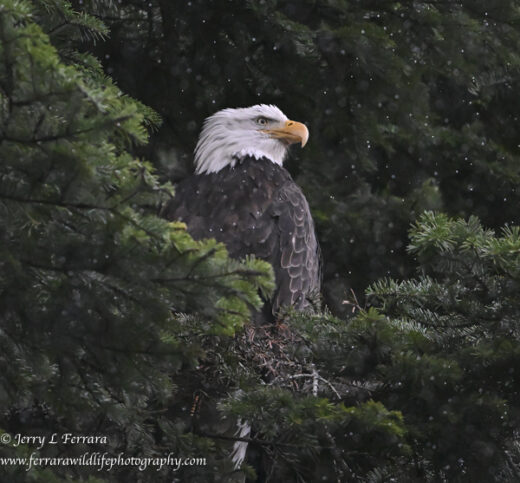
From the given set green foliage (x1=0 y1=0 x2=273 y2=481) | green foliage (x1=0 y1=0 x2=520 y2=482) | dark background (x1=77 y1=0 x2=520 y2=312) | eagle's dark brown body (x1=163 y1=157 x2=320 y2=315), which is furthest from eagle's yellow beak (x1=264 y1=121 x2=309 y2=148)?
green foliage (x1=0 y1=0 x2=273 y2=481)

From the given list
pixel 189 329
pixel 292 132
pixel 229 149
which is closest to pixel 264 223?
pixel 292 132

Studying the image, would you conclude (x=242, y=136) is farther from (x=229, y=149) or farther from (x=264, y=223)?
(x=264, y=223)

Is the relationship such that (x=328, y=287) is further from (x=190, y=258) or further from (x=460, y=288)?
(x=190, y=258)

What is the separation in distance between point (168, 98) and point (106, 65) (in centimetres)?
42

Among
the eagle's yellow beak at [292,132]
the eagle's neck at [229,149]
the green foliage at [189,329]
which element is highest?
the green foliage at [189,329]

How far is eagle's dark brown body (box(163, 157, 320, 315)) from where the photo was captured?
4.97 meters

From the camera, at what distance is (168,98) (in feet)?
18.0

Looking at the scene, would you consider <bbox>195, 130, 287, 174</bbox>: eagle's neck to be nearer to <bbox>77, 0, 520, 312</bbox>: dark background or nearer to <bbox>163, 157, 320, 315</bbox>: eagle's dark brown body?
<bbox>77, 0, 520, 312</bbox>: dark background

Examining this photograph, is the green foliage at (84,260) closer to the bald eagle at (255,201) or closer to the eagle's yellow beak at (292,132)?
the bald eagle at (255,201)

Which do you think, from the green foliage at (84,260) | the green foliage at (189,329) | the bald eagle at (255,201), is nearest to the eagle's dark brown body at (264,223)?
the bald eagle at (255,201)

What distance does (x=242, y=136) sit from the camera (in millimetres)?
5875

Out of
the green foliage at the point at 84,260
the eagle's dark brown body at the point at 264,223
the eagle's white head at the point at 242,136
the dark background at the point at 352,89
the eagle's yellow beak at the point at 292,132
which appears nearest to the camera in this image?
the green foliage at the point at 84,260

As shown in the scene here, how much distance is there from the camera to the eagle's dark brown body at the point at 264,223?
4973mm

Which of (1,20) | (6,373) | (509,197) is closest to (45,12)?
A: (1,20)
